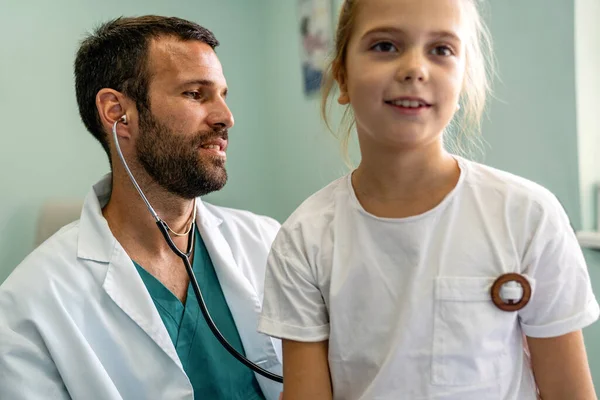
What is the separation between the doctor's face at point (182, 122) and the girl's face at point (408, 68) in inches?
22.8

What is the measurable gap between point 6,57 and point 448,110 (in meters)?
1.91

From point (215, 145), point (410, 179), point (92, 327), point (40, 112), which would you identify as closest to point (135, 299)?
point (92, 327)

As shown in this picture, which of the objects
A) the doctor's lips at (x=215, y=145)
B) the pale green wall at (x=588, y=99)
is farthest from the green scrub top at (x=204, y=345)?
the pale green wall at (x=588, y=99)

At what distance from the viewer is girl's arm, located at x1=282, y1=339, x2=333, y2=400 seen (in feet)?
2.39

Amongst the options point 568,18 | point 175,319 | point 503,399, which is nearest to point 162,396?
point 175,319

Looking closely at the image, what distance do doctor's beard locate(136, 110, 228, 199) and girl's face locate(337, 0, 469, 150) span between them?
22.6 inches

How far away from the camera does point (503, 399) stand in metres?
0.68

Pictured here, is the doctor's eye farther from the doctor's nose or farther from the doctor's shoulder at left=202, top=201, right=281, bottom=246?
the doctor's shoulder at left=202, top=201, right=281, bottom=246

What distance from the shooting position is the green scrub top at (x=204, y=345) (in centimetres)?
112

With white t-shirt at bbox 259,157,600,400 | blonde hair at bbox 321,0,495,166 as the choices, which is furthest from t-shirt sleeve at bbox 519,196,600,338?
blonde hair at bbox 321,0,495,166

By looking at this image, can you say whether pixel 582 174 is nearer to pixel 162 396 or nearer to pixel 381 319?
pixel 381 319

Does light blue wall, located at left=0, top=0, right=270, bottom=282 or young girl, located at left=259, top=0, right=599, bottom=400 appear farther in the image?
light blue wall, located at left=0, top=0, right=270, bottom=282

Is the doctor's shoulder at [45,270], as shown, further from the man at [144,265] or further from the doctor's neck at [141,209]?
the doctor's neck at [141,209]

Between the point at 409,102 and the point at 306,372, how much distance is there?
38 cm
